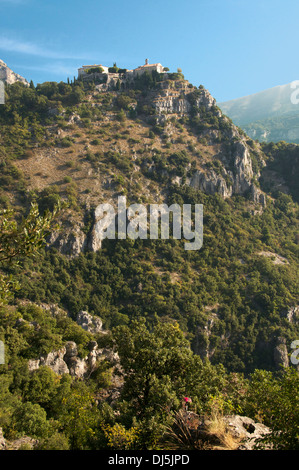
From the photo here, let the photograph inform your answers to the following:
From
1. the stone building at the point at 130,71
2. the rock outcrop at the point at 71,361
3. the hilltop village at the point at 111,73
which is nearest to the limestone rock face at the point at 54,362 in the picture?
the rock outcrop at the point at 71,361

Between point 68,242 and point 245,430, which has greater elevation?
point 68,242

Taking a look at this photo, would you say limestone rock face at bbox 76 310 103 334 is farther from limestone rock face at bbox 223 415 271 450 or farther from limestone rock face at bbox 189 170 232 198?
limestone rock face at bbox 189 170 232 198

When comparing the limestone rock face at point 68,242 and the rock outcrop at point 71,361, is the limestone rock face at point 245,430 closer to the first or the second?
the rock outcrop at point 71,361

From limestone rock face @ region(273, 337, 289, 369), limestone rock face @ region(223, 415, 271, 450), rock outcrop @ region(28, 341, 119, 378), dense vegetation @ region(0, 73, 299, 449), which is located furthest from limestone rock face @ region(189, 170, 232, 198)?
limestone rock face @ region(223, 415, 271, 450)

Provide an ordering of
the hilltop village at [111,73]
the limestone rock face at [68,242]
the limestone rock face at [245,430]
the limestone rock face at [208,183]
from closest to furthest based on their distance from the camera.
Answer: the limestone rock face at [245,430] → the limestone rock face at [68,242] → the limestone rock face at [208,183] → the hilltop village at [111,73]

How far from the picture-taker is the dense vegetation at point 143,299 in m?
12.4

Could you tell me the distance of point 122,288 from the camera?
53344 millimetres

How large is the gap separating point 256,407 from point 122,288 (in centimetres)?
4072

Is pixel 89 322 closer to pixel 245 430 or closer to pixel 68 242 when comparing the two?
pixel 68 242

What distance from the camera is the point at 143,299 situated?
5150cm

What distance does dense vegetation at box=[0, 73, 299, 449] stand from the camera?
12.4 metres

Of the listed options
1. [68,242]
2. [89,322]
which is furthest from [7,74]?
[89,322]
